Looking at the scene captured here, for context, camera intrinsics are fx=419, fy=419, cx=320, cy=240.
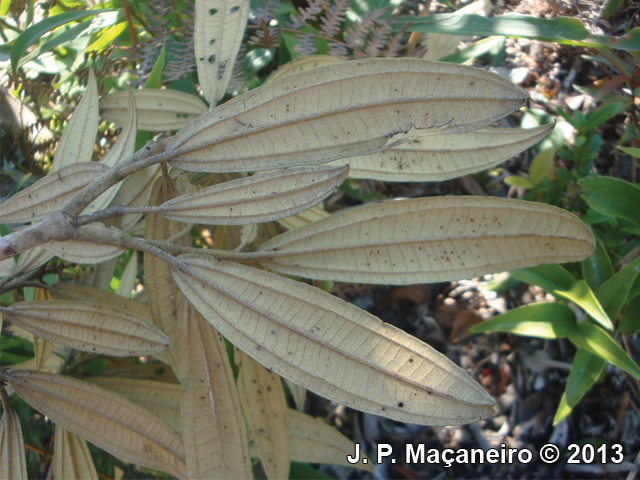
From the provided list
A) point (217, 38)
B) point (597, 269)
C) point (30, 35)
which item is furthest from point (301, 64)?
point (597, 269)

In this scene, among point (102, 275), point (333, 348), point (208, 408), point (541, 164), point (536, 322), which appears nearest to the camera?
point (333, 348)

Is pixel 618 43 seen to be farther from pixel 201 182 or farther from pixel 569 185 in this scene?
pixel 201 182

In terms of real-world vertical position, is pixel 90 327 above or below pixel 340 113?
below

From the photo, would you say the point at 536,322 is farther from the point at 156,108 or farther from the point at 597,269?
the point at 156,108

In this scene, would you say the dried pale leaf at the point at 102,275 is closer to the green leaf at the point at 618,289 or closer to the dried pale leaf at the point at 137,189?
the dried pale leaf at the point at 137,189

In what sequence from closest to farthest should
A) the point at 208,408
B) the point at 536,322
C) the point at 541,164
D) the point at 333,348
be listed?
1. the point at 333,348
2. the point at 208,408
3. the point at 536,322
4. the point at 541,164

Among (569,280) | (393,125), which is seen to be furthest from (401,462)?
(393,125)
